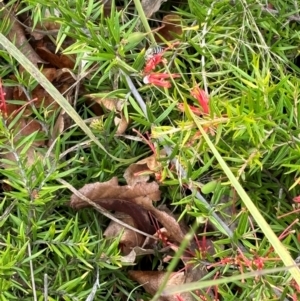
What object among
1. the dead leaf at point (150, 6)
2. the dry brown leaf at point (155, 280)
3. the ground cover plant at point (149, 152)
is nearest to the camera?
the ground cover plant at point (149, 152)

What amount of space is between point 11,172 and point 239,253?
52cm

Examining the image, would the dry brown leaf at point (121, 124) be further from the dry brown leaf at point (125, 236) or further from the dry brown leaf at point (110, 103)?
the dry brown leaf at point (125, 236)

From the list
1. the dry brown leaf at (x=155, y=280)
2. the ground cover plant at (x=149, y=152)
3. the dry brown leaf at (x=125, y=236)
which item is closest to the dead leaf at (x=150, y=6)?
the ground cover plant at (x=149, y=152)

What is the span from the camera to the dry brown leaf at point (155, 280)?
1275mm

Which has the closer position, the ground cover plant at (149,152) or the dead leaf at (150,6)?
the ground cover plant at (149,152)

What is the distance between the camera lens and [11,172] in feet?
3.71

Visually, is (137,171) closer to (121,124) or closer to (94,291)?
(121,124)

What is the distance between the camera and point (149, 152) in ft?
4.35

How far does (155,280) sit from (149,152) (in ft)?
1.04

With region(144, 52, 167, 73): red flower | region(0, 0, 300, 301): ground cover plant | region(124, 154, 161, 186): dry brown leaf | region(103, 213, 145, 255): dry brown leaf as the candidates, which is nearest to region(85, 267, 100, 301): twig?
region(0, 0, 300, 301): ground cover plant

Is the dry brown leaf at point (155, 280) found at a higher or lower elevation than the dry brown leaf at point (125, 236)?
lower

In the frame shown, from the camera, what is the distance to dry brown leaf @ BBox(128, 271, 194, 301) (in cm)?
128

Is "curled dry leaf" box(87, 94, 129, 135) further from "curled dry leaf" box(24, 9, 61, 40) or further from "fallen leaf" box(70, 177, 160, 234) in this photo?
"curled dry leaf" box(24, 9, 61, 40)

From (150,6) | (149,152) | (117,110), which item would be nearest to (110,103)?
(117,110)
